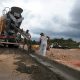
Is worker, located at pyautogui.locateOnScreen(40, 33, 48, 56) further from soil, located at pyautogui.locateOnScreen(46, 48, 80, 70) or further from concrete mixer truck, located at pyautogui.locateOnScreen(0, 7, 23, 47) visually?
concrete mixer truck, located at pyautogui.locateOnScreen(0, 7, 23, 47)

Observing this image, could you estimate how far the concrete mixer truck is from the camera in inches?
1160

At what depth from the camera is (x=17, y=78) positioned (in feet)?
39.2

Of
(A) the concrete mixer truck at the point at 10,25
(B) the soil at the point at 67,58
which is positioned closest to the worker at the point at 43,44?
(B) the soil at the point at 67,58

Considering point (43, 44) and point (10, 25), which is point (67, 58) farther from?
point (10, 25)

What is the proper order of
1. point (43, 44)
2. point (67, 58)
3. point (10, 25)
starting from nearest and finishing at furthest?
point (43, 44)
point (67, 58)
point (10, 25)

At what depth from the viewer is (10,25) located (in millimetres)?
30312

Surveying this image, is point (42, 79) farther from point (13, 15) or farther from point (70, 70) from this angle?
point (13, 15)

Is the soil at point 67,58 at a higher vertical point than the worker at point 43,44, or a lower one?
lower

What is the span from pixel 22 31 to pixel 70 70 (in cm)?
1885

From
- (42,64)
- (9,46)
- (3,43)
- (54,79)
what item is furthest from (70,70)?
(9,46)

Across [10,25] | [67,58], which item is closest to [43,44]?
[67,58]

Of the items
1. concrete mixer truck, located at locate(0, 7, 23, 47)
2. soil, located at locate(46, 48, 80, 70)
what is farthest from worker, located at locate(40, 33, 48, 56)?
concrete mixer truck, located at locate(0, 7, 23, 47)

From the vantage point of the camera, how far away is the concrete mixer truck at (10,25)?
96.7ft

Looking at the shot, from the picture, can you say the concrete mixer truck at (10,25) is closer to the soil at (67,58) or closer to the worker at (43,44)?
the soil at (67,58)
